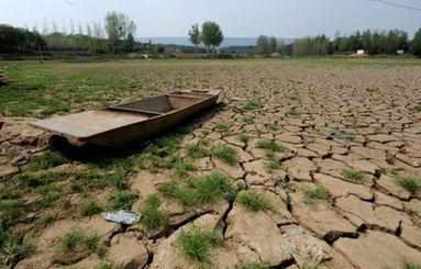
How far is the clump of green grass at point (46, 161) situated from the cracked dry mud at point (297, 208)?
0.72 feet

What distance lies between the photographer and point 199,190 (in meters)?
2.93

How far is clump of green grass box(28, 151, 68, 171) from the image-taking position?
11.1 feet

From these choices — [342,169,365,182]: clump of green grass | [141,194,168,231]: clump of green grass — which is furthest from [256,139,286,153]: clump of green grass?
[141,194,168,231]: clump of green grass

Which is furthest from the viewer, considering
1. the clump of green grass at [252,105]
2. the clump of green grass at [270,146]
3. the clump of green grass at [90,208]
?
the clump of green grass at [252,105]

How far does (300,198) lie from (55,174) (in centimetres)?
258

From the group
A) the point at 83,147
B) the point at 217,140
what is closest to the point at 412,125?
the point at 217,140

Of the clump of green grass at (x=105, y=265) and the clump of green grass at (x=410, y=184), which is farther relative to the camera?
the clump of green grass at (x=410, y=184)

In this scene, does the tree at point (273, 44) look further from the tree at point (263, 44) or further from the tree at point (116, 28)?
the tree at point (116, 28)

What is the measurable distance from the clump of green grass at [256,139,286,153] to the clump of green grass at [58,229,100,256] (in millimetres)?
2569

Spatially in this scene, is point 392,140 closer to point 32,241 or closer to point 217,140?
point 217,140

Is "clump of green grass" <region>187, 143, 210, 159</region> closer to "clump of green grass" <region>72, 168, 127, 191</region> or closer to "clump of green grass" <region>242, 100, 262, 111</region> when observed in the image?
"clump of green grass" <region>72, 168, 127, 191</region>

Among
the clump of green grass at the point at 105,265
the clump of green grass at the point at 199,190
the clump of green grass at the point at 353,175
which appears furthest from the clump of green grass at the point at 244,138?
the clump of green grass at the point at 105,265

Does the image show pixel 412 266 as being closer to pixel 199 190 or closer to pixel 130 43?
pixel 199 190

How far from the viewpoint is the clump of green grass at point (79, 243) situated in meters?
2.11
